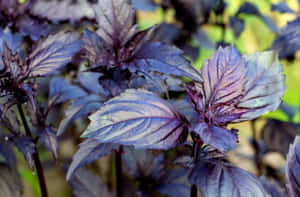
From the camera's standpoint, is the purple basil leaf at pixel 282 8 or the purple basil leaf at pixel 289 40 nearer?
the purple basil leaf at pixel 289 40

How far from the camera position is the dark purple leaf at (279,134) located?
90 centimetres

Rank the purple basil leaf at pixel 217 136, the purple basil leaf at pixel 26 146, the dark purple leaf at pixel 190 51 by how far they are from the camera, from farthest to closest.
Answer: the dark purple leaf at pixel 190 51 → the purple basil leaf at pixel 26 146 → the purple basil leaf at pixel 217 136

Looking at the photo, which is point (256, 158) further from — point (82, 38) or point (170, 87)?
point (82, 38)

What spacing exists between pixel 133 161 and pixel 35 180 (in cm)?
51

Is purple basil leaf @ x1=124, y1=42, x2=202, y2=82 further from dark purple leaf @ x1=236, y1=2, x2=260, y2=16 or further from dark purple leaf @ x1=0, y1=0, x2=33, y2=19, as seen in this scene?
dark purple leaf @ x1=236, y1=2, x2=260, y2=16

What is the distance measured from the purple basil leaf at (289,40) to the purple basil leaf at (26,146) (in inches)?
22.3

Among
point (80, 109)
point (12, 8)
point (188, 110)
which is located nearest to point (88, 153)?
point (80, 109)

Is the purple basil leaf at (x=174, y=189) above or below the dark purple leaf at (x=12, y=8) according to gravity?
below

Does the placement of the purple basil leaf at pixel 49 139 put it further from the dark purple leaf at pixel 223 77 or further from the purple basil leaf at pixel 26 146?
the dark purple leaf at pixel 223 77

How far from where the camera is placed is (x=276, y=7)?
0.83 m

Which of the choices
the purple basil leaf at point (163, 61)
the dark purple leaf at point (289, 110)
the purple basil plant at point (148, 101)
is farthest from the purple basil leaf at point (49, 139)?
the dark purple leaf at point (289, 110)

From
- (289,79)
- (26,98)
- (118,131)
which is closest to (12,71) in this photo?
(26,98)

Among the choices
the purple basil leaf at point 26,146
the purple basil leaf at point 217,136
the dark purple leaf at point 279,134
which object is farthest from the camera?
the dark purple leaf at point 279,134

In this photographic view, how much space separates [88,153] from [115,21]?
228 millimetres
